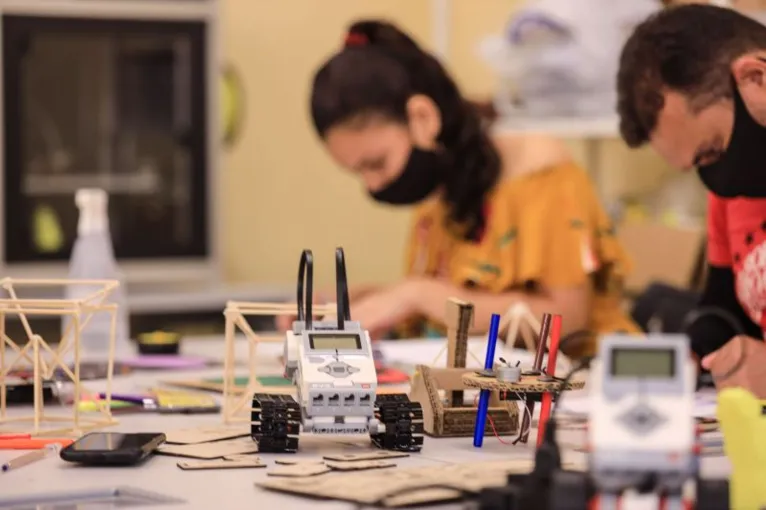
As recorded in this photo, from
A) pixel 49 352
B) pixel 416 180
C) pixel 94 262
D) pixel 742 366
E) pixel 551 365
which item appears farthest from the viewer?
pixel 416 180

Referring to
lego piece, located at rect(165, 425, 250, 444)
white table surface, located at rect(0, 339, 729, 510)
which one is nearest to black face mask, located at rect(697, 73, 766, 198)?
white table surface, located at rect(0, 339, 729, 510)

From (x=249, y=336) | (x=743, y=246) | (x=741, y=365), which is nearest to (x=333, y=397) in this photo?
(x=249, y=336)

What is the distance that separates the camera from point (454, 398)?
128 centimetres

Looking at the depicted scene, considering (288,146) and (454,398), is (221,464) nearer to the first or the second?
(454,398)

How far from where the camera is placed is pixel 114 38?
2.97 metres

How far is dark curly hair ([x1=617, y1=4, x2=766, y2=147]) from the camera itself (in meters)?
1.38

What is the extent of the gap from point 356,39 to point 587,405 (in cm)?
87

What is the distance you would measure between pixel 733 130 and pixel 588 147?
6.20 feet

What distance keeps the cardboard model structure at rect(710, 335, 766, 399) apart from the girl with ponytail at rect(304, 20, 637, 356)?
0.56 meters

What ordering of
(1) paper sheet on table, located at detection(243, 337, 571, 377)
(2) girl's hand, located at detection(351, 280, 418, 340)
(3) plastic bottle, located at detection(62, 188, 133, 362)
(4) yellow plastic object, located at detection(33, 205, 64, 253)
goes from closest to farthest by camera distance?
(1) paper sheet on table, located at detection(243, 337, 571, 377)
(3) plastic bottle, located at detection(62, 188, 133, 362)
(2) girl's hand, located at detection(351, 280, 418, 340)
(4) yellow plastic object, located at detection(33, 205, 64, 253)

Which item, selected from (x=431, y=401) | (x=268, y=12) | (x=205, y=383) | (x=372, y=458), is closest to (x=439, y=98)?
(x=205, y=383)

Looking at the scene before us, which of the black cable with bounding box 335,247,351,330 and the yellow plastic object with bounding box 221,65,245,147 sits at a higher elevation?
the yellow plastic object with bounding box 221,65,245,147

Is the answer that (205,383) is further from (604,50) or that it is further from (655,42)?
(604,50)

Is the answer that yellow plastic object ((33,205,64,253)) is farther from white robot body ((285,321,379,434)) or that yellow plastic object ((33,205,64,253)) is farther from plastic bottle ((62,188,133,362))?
white robot body ((285,321,379,434))
